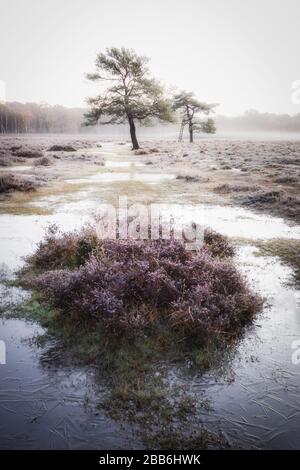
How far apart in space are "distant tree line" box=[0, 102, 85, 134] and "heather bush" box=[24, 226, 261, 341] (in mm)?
132949

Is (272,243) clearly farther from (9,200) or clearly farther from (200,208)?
(9,200)

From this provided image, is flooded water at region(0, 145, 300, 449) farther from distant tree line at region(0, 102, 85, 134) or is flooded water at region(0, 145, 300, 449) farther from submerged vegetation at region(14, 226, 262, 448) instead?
distant tree line at region(0, 102, 85, 134)

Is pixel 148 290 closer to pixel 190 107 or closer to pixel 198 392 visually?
pixel 198 392

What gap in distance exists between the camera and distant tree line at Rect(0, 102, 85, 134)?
453ft

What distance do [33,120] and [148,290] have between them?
172m

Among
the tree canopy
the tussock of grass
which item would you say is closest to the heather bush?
the tussock of grass

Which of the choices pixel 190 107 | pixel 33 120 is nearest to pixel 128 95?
pixel 190 107

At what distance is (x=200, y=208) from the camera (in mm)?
14250

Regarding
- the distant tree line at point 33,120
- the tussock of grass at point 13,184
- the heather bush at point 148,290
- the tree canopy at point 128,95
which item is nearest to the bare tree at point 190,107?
the tree canopy at point 128,95

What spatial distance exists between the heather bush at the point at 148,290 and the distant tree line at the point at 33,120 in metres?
133

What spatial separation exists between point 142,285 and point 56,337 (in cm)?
169

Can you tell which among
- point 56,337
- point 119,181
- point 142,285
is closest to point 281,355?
point 142,285

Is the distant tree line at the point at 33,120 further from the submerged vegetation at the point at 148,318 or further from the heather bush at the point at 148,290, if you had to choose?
the submerged vegetation at the point at 148,318

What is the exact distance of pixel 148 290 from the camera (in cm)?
625
